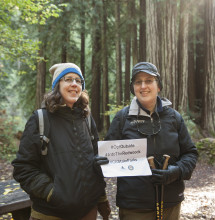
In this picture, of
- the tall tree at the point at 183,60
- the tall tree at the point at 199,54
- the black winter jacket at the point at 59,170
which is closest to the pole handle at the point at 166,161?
the black winter jacket at the point at 59,170

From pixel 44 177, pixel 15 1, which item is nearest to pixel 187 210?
pixel 44 177

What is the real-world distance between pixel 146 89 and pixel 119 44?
36.0 feet

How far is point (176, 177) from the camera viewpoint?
205cm

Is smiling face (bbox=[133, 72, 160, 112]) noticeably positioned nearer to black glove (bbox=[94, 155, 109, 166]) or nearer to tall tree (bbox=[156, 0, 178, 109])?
black glove (bbox=[94, 155, 109, 166])

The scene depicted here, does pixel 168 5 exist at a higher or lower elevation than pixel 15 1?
higher

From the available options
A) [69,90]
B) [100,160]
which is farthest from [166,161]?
[69,90]

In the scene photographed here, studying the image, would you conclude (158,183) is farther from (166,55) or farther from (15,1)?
(166,55)

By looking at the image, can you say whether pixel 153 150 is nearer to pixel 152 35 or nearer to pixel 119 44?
pixel 152 35

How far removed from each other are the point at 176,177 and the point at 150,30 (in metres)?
Result: 7.74

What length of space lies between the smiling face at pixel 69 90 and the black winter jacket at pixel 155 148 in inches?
18.5

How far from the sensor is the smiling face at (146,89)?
2.22m

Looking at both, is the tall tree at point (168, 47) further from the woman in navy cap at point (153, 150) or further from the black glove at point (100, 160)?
the black glove at point (100, 160)

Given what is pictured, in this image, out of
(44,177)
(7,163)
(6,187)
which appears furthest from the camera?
(7,163)

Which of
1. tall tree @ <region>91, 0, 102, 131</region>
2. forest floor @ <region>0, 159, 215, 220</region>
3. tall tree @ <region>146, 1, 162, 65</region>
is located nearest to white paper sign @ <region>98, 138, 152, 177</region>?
forest floor @ <region>0, 159, 215, 220</region>
